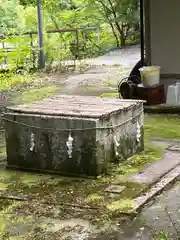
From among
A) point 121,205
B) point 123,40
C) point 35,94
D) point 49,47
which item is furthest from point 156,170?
point 123,40

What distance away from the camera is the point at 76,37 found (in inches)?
583

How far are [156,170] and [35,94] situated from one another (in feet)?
18.1

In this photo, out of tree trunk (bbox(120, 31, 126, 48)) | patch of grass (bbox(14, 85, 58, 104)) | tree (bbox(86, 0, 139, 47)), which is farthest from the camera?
tree trunk (bbox(120, 31, 126, 48))

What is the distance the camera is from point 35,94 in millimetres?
10188

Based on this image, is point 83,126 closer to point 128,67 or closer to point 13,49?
point 128,67

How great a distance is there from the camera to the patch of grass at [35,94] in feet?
31.6

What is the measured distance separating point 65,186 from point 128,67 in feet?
27.5

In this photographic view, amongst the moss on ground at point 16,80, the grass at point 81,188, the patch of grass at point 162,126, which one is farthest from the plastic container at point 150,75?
the moss on ground at point 16,80

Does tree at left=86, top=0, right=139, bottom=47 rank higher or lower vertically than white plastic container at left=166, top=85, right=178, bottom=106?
higher

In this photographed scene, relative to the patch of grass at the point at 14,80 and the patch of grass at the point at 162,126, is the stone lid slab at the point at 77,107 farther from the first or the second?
the patch of grass at the point at 14,80

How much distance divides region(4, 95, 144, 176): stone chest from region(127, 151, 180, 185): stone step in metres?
0.32

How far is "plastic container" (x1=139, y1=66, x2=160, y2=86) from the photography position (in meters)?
7.96

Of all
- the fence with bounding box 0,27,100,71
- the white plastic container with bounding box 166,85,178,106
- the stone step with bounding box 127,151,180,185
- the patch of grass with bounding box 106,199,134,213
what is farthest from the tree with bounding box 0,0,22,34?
the patch of grass with bounding box 106,199,134,213

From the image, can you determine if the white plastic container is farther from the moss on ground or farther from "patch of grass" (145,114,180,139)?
the moss on ground
